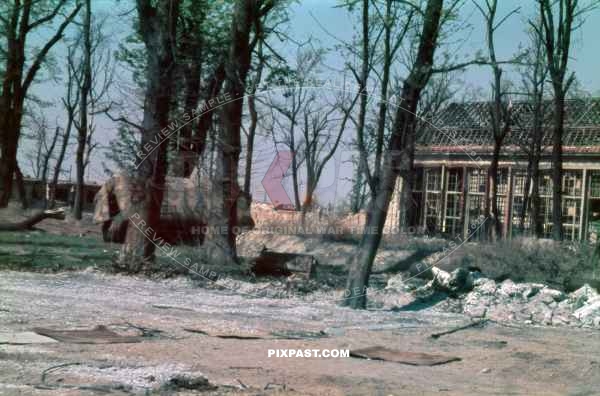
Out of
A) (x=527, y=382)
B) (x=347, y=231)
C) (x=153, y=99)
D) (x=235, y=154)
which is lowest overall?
(x=527, y=382)

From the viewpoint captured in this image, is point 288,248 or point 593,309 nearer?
point 593,309

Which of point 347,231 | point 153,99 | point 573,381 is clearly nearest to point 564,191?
point 347,231

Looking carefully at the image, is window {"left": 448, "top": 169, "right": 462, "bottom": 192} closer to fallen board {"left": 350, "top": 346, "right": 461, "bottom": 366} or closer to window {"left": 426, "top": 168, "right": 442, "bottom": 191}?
window {"left": 426, "top": 168, "right": 442, "bottom": 191}

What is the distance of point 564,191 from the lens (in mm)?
22266

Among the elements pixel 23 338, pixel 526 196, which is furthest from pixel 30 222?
pixel 526 196

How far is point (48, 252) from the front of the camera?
14.8 metres

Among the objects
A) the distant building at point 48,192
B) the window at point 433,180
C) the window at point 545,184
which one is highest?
the window at point 545,184

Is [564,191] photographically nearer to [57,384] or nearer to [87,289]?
[87,289]

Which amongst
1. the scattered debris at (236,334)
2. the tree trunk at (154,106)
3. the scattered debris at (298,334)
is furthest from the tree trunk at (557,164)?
the scattered debris at (236,334)

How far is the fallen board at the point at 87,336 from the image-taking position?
676 cm

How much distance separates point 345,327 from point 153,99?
6.22 m

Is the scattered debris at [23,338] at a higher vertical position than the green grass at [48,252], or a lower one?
lower

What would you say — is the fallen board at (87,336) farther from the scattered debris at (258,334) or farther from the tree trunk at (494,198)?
the tree trunk at (494,198)

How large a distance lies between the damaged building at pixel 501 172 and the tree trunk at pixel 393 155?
5124 mm
